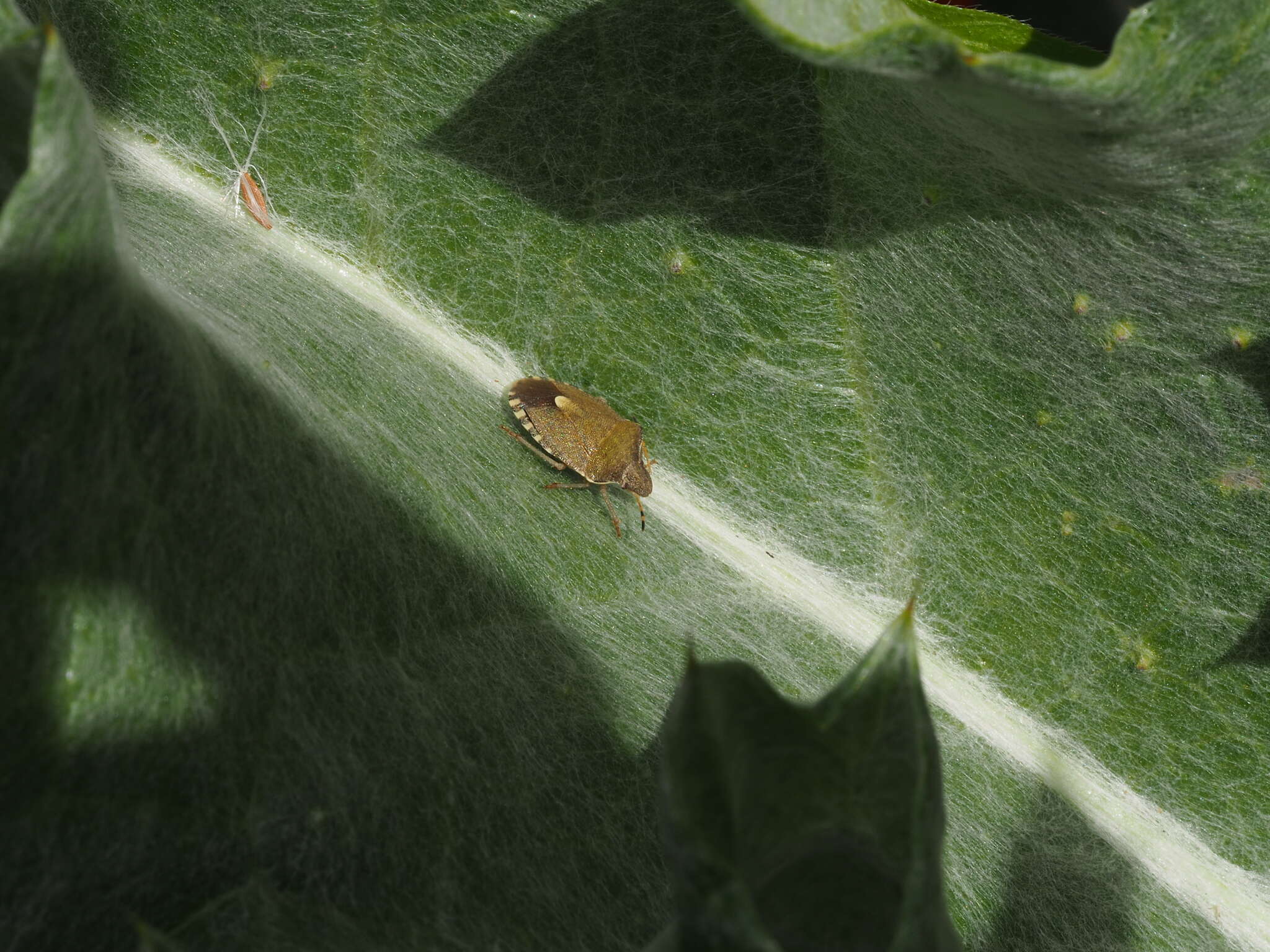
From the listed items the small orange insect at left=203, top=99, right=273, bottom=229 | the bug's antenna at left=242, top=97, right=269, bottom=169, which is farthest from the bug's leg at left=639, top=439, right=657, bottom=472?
the bug's antenna at left=242, top=97, right=269, bottom=169

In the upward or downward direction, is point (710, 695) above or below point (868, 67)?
below

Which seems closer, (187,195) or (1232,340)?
(1232,340)

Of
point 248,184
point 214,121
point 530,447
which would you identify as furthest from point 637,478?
point 214,121

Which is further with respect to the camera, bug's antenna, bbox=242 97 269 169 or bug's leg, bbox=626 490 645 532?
bug's leg, bbox=626 490 645 532

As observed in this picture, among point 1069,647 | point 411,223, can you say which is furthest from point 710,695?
point 411,223

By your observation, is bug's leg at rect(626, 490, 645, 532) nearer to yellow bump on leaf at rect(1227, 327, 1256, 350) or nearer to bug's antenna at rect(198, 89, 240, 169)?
bug's antenna at rect(198, 89, 240, 169)

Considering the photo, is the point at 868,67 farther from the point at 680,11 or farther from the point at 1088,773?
the point at 1088,773
